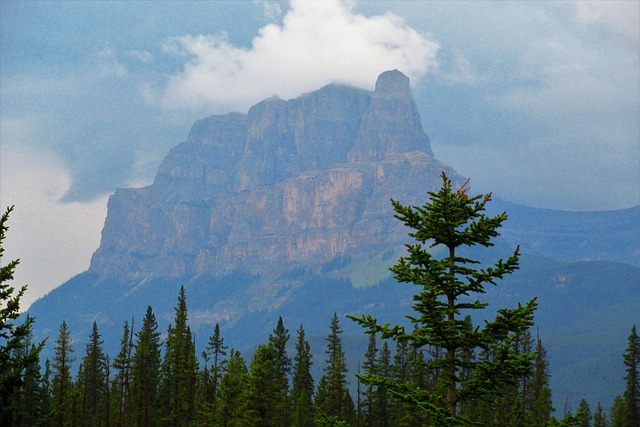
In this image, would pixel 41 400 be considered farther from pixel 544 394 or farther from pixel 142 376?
pixel 544 394

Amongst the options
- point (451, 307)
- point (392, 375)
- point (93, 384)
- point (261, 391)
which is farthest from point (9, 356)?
point (93, 384)

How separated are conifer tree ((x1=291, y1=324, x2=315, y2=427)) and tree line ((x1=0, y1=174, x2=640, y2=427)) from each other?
19cm

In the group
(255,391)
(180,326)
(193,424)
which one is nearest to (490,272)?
(255,391)

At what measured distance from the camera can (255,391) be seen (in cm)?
7688

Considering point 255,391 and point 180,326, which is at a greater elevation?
point 180,326

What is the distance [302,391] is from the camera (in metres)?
104

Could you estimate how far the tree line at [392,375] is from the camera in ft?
82.0

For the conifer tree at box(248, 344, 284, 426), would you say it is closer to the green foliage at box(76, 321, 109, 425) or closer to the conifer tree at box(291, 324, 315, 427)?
the conifer tree at box(291, 324, 315, 427)

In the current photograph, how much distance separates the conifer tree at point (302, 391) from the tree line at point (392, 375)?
7.6 inches

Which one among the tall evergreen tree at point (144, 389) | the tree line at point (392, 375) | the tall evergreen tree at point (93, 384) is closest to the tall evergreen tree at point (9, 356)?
the tree line at point (392, 375)

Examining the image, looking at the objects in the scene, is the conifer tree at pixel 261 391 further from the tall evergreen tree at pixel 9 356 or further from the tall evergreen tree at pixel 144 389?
the tall evergreen tree at pixel 9 356

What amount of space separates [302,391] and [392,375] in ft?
53.0

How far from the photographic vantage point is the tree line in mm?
25000

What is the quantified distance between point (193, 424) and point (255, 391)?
67.1ft
